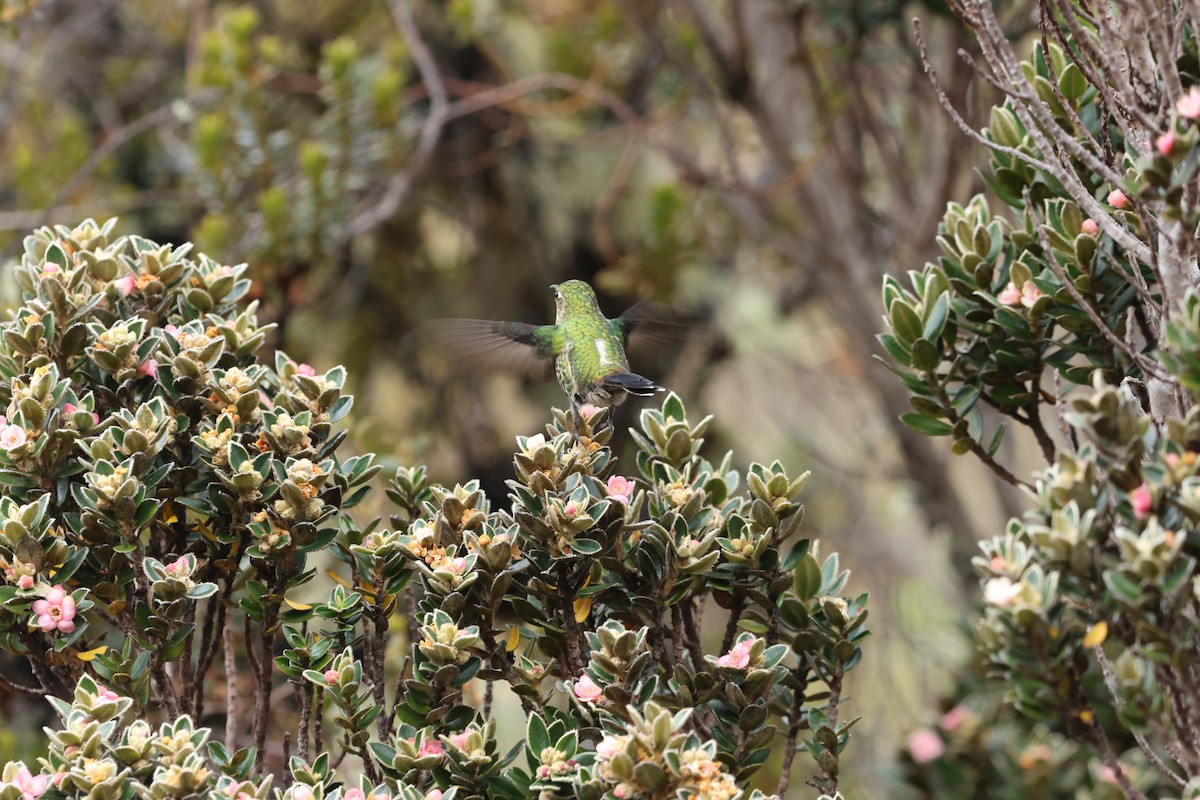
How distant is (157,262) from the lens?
2021 millimetres

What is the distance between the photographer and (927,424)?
1956mm

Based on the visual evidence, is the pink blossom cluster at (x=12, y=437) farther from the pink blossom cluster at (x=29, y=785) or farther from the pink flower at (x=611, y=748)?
the pink flower at (x=611, y=748)

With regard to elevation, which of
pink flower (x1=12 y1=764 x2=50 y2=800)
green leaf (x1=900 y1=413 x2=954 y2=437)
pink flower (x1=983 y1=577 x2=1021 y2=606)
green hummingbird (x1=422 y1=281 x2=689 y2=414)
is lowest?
pink flower (x1=12 y1=764 x2=50 y2=800)

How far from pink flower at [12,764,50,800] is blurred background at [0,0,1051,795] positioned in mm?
1773

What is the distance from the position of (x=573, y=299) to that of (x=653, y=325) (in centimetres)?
21

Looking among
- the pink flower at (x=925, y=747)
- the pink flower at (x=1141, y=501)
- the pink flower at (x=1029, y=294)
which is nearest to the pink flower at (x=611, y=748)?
the pink flower at (x=1141, y=501)

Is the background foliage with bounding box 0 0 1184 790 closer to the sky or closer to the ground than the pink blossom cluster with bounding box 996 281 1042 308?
closer to the sky

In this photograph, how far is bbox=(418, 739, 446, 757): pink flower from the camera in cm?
166

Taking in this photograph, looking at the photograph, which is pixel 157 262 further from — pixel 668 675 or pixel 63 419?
pixel 668 675

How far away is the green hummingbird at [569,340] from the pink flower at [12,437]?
1.12m

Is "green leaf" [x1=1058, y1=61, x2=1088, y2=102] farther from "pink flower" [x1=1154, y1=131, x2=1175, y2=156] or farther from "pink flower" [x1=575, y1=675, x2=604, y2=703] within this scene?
"pink flower" [x1=575, y1=675, x2=604, y2=703]

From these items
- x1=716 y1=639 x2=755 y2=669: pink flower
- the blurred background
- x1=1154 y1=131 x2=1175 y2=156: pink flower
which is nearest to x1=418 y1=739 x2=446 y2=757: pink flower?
x1=716 y1=639 x2=755 y2=669: pink flower

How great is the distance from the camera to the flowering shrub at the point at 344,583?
164 centimetres

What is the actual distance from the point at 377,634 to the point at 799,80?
3282 millimetres
